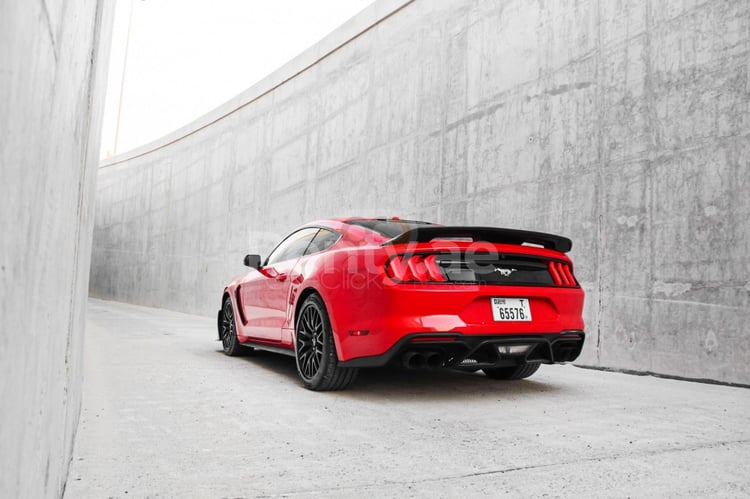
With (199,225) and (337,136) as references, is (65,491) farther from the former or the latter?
(199,225)

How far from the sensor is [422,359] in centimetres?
354

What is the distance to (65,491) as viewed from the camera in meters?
2.01

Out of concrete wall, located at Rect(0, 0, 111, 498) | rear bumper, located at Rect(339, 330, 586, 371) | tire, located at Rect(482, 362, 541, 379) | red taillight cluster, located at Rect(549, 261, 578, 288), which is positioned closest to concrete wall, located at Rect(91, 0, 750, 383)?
tire, located at Rect(482, 362, 541, 379)

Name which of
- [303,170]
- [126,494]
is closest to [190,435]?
[126,494]

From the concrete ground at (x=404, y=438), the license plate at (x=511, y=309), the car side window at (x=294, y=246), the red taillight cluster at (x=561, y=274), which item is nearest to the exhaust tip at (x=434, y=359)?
the concrete ground at (x=404, y=438)

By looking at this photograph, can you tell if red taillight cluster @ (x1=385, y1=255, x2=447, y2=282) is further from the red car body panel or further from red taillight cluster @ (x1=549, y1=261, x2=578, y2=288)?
red taillight cluster @ (x1=549, y1=261, x2=578, y2=288)

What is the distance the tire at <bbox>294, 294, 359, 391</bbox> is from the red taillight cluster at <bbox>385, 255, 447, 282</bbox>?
68 cm

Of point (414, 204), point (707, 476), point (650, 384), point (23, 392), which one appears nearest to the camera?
point (23, 392)

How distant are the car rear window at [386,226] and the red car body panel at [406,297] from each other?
0.07 m

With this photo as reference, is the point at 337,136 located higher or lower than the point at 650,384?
higher

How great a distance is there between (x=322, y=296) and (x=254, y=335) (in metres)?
1.74

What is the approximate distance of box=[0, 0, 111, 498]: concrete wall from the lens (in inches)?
31.0

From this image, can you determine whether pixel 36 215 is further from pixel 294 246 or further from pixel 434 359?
pixel 294 246

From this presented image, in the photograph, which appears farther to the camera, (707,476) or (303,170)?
(303,170)
